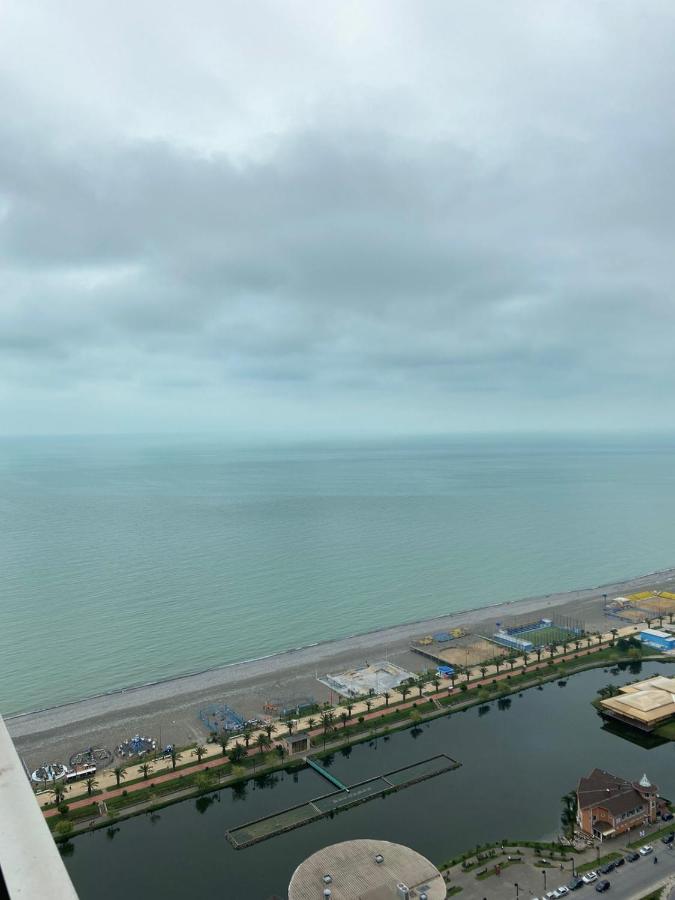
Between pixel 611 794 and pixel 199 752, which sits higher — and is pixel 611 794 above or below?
below

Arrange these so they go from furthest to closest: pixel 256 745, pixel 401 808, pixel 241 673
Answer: pixel 241 673 < pixel 256 745 < pixel 401 808

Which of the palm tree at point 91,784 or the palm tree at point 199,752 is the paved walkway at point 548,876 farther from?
the palm tree at point 91,784

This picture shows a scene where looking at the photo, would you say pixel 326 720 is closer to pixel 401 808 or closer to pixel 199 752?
pixel 199 752

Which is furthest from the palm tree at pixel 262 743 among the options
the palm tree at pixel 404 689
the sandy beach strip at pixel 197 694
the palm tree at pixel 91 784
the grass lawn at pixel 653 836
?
the grass lawn at pixel 653 836

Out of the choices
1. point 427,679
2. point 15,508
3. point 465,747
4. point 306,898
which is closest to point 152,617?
point 427,679

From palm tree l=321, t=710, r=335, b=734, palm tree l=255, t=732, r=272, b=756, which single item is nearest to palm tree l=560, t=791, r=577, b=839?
palm tree l=321, t=710, r=335, b=734

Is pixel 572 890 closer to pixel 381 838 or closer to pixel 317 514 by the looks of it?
pixel 381 838

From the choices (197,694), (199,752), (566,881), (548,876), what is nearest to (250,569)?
(197,694)
